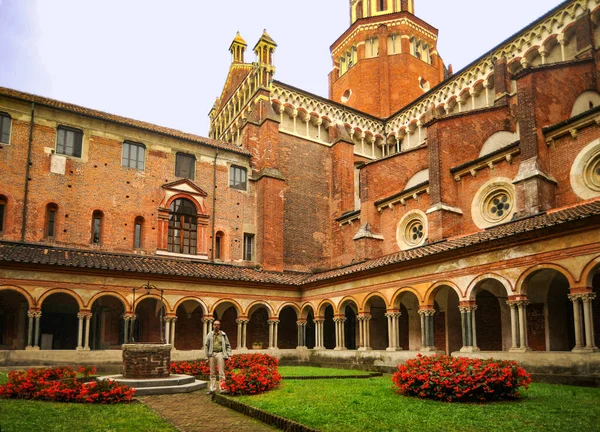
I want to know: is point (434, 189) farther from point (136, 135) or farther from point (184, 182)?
point (136, 135)

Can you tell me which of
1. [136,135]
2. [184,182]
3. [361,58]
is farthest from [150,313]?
[361,58]

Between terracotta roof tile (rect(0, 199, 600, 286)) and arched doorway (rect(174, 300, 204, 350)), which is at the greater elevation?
terracotta roof tile (rect(0, 199, 600, 286))

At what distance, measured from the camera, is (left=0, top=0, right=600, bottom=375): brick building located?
18.5 m

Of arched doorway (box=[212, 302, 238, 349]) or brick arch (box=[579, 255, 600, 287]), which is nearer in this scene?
brick arch (box=[579, 255, 600, 287])

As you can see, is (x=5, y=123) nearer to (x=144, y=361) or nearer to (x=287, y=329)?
(x=144, y=361)

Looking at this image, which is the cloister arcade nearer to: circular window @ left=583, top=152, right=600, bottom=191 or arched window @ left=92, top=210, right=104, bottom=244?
arched window @ left=92, top=210, right=104, bottom=244

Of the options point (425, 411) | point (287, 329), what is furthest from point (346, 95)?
point (425, 411)

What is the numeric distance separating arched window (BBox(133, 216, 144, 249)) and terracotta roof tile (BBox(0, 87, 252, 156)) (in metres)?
5.09

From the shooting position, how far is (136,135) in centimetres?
2814

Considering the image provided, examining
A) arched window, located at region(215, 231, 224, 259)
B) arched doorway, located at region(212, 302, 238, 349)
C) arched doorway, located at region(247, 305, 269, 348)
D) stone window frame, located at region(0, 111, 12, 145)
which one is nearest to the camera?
stone window frame, located at region(0, 111, 12, 145)

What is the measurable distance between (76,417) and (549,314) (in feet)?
51.7

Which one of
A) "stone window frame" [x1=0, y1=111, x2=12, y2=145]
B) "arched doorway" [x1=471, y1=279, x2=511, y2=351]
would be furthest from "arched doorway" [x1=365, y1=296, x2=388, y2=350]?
"stone window frame" [x1=0, y1=111, x2=12, y2=145]

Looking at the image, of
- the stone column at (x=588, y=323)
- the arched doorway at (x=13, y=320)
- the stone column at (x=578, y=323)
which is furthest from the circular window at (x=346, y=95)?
the stone column at (x=588, y=323)

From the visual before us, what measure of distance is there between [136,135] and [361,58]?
66.3ft
